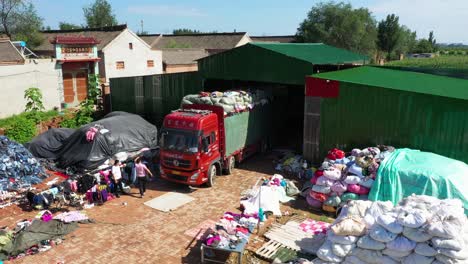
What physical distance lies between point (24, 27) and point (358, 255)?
4830 cm

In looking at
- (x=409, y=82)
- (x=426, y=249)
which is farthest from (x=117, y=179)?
(x=409, y=82)

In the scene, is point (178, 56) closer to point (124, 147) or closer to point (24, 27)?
point (24, 27)

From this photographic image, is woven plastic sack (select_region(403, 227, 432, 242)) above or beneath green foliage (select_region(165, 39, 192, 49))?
beneath

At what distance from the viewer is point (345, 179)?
1250cm

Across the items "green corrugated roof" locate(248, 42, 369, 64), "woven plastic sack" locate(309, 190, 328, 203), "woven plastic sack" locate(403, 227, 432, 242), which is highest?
"green corrugated roof" locate(248, 42, 369, 64)

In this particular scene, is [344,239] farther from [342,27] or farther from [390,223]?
[342,27]

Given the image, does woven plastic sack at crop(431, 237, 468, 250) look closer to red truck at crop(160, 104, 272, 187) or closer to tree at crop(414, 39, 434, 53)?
red truck at crop(160, 104, 272, 187)

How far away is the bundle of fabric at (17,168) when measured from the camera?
14.9 m

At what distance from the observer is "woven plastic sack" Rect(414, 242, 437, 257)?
8.17 meters

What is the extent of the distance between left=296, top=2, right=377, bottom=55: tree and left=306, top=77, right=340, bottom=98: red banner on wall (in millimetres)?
37584

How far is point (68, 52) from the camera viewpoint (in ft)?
90.6

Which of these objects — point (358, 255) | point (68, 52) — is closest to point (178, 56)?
point (68, 52)

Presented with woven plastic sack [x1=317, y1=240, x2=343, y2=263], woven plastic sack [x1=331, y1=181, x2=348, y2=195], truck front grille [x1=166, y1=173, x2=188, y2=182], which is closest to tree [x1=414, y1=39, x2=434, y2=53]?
woven plastic sack [x1=331, y1=181, x2=348, y2=195]

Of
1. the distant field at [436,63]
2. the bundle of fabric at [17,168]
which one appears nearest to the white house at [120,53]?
the bundle of fabric at [17,168]
